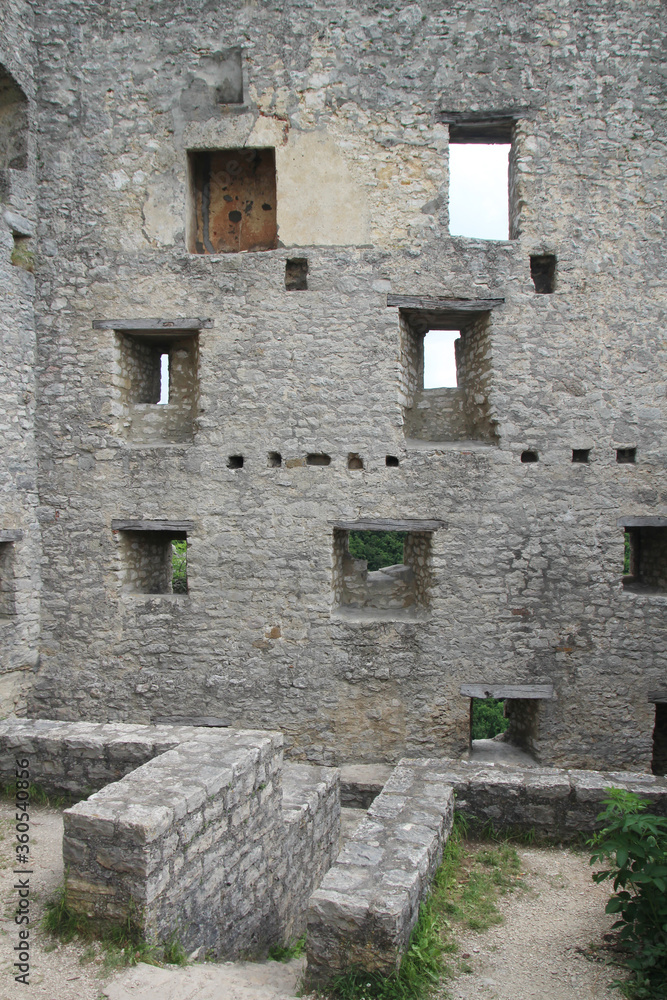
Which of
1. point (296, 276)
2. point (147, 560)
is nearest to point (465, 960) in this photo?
point (147, 560)

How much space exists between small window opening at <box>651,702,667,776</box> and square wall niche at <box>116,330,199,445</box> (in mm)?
6649

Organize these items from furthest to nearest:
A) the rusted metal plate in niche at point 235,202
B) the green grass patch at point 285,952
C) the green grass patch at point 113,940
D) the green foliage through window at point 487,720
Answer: the green foliage through window at point 487,720 < the rusted metal plate in niche at point 235,202 < the green grass patch at point 285,952 < the green grass patch at point 113,940

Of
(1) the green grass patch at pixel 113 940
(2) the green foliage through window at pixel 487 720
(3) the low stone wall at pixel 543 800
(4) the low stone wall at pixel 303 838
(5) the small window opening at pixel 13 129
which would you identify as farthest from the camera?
(2) the green foliage through window at pixel 487 720

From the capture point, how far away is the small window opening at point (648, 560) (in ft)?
25.9

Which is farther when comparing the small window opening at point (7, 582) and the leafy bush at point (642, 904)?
the small window opening at point (7, 582)

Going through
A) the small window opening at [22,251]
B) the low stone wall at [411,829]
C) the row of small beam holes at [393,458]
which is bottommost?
the low stone wall at [411,829]

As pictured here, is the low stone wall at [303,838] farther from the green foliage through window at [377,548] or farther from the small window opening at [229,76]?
the green foliage through window at [377,548]

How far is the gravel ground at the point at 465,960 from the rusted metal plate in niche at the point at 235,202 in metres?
6.47

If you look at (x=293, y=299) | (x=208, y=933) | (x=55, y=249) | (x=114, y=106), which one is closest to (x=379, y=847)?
(x=208, y=933)

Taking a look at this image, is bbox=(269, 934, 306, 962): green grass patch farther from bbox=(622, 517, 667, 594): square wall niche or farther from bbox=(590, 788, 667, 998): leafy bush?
bbox=(622, 517, 667, 594): square wall niche

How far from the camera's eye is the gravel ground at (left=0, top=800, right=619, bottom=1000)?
317 cm

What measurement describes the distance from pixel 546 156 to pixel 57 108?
564 cm

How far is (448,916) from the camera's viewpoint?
13.9 ft

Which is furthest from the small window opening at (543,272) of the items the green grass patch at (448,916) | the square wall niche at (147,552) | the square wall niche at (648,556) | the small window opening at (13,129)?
the small window opening at (13,129)
